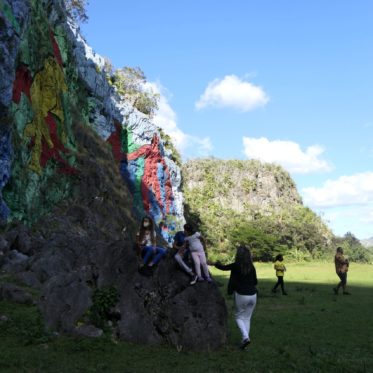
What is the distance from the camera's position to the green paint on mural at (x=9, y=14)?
63.8 feet

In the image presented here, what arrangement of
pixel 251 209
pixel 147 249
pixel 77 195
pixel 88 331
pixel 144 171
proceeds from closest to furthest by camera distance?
pixel 88 331
pixel 147 249
pixel 77 195
pixel 144 171
pixel 251 209

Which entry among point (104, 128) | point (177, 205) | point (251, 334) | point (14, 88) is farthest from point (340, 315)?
point (177, 205)

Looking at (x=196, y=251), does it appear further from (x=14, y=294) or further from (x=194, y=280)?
(x=14, y=294)

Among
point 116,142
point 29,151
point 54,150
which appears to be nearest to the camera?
point 29,151

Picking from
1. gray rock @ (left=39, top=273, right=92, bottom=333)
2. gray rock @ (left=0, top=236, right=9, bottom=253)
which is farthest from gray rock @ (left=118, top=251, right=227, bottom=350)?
gray rock @ (left=0, top=236, right=9, bottom=253)

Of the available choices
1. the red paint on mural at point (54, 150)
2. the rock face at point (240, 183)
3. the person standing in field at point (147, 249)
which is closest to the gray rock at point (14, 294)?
the person standing in field at point (147, 249)

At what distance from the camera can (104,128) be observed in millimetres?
39656

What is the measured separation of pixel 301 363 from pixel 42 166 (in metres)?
21.2

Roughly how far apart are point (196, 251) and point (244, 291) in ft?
4.46

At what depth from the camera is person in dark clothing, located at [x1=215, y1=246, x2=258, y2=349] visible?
27.3 feet

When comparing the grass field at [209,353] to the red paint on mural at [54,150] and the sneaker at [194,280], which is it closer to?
the sneaker at [194,280]

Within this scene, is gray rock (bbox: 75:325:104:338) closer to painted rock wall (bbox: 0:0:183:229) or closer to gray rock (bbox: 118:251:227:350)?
gray rock (bbox: 118:251:227:350)

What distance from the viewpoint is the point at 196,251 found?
8.90 m

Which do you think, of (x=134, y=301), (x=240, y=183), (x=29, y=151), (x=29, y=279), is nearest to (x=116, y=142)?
(x=29, y=151)
